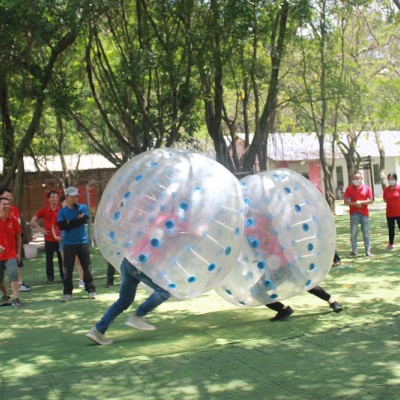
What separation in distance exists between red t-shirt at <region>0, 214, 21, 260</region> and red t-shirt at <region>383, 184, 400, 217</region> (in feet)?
25.7

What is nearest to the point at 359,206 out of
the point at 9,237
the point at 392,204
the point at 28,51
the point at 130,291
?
the point at 392,204

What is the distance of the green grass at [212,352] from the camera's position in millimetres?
4949

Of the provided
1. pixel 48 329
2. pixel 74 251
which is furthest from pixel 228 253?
pixel 74 251

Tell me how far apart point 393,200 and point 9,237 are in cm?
803

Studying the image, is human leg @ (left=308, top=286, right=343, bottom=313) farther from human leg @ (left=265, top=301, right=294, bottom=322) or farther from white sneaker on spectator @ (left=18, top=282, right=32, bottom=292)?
white sneaker on spectator @ (left=18, top=282, right=32, bottom=292)

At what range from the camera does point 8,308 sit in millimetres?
9219

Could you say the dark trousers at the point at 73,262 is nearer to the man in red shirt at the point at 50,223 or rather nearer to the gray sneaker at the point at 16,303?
the gray sneaker at the point at 16,303

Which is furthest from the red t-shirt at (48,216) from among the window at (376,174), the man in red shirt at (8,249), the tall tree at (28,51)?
the window at (376,174)

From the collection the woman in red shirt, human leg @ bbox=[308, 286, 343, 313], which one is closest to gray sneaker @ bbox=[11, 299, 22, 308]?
human leg @ bbox=[308, 286, 343, 313]

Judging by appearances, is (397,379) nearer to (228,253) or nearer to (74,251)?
(228,253)

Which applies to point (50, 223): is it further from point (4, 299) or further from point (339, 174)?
point (339, 174)

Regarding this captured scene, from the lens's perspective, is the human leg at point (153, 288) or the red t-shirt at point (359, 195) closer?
the human leg at point (153, 288)

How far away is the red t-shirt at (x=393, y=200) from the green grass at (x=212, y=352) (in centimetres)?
441

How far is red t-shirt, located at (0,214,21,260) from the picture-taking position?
9156mm
